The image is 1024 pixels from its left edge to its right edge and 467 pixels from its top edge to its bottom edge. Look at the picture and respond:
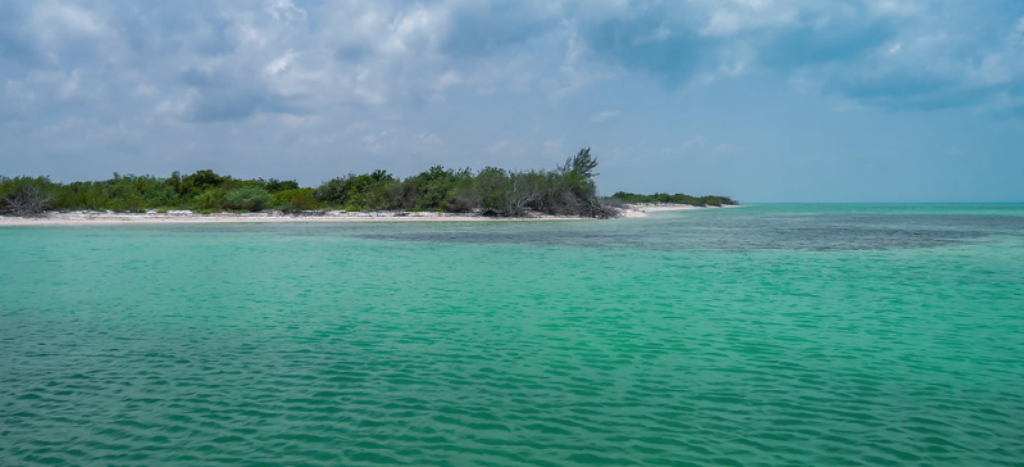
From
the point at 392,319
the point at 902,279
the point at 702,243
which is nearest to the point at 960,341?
the point at 902,279

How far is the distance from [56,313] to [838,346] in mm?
13109

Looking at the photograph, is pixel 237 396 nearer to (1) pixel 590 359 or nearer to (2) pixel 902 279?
(1) pixel 590 359

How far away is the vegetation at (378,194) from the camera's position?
55.7m

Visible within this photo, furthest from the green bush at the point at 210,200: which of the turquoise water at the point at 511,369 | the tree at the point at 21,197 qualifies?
the turquoise water at the point at 511,369

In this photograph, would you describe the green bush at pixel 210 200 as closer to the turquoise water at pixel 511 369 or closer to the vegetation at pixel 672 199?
the turquoise water at pixel 511 369

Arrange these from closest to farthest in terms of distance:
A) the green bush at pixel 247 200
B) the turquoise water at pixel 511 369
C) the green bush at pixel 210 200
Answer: the turquoise water at pixel 511 369, the green bush at pixel 210 200, the green bush at pixel 247 200

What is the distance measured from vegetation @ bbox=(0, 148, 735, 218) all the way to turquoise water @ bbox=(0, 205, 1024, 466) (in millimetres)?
41682

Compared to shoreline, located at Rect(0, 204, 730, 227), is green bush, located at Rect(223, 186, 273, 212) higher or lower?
higher

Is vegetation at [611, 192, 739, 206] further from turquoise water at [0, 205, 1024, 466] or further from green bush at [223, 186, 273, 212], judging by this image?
turquoise water at [0, 205, 1024, 466]

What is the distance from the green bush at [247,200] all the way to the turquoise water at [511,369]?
41.5 meters

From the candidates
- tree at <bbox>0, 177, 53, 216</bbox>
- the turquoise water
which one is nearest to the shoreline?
tree at <bbox>0, 177, 53, 216</bbox>

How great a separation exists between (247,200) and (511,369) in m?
54.0

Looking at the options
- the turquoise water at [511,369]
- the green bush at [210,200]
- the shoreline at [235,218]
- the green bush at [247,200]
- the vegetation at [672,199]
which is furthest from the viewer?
the vegetation at [672,199]

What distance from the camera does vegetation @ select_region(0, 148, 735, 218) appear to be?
5569 cm
